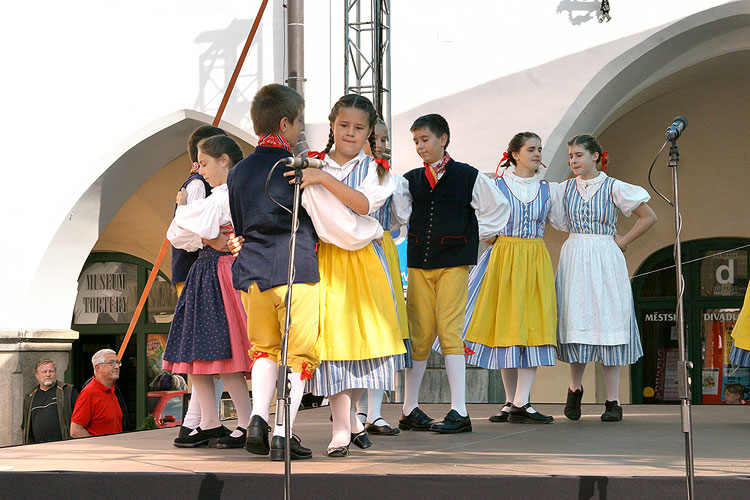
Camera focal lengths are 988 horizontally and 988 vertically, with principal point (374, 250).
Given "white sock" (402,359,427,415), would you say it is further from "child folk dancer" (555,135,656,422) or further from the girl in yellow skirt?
the girl in yellow skirt

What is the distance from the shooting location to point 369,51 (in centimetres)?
866

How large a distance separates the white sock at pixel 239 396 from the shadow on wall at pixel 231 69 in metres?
4.95

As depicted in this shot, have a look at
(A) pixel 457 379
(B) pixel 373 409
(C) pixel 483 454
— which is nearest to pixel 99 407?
(B) pixel 373 409

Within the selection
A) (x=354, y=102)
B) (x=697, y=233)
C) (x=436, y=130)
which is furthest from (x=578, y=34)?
(x=354, y=102)

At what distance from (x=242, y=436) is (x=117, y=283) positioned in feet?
28.3

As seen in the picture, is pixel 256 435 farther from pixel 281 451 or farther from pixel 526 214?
pixel 526 214

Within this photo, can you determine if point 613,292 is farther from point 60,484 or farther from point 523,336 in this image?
point 60,484

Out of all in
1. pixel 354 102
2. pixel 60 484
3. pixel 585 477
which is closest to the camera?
pixel 585 477

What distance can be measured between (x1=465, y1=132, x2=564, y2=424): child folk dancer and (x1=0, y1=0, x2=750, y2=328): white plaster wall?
309 centimetres

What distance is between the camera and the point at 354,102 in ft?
12.0

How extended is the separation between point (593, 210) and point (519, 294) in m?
0.65

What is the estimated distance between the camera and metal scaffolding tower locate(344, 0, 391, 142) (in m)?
8.20

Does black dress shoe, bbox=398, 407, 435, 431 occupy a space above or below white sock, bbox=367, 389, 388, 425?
below

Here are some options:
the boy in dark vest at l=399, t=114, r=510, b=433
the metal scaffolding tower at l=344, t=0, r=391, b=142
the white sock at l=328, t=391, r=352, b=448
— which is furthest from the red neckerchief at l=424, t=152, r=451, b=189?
the metal scaffolding tower at l=344, t=0, r=391, b=142
